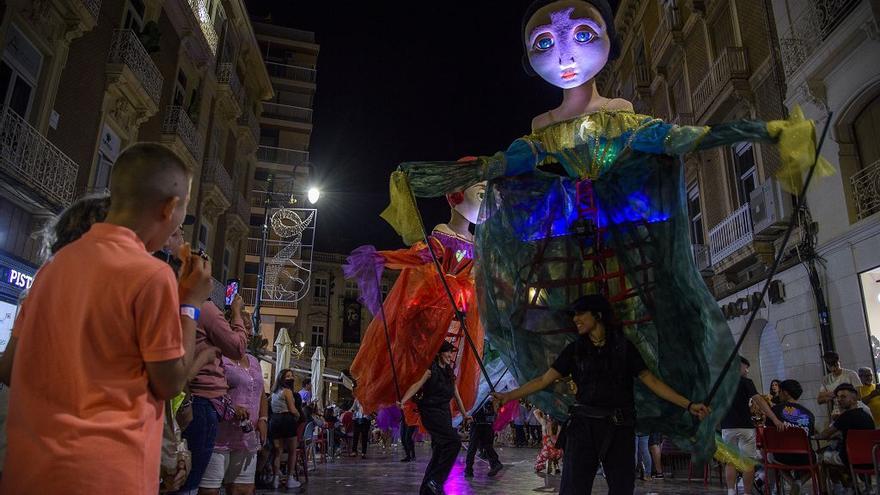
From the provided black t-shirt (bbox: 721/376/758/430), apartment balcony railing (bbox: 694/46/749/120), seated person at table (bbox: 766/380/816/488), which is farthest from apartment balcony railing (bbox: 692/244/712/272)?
black t-shirt (bbox: 721/376/758/430)

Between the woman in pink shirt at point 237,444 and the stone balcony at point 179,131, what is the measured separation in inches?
509

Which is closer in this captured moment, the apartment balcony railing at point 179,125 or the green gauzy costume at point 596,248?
the green gauzy costume at point 596,248

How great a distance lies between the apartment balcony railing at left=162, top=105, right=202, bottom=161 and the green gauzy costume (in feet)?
46.3

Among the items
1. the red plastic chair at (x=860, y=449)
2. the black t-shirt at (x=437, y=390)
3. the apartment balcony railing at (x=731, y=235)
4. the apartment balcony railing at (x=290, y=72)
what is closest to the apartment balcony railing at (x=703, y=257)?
the apartment balcony railing at (x=731, y=235)

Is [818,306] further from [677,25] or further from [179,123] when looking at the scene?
[179,123]

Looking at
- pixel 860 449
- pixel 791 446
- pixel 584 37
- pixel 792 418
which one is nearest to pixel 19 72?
pixel 584 37

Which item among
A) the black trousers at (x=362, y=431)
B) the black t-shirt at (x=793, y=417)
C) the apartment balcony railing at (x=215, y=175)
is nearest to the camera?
the black t-shirt at (x=793, y=417)

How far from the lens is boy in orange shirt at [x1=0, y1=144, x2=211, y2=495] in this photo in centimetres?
155

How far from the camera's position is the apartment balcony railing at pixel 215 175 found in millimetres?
19734

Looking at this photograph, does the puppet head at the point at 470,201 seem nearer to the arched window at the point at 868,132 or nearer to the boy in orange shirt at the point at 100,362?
the boy in orange shirt at the point at 100,362

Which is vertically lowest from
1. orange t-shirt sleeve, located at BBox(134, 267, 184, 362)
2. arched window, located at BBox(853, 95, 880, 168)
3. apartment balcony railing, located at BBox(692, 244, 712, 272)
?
orange t-shirt sleeve, located at BBox(134, 267, 184, 362)

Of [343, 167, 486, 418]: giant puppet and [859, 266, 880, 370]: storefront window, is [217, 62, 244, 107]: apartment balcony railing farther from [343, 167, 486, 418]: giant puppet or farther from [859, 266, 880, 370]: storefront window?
[859, 266, 880, 370]: storefront window

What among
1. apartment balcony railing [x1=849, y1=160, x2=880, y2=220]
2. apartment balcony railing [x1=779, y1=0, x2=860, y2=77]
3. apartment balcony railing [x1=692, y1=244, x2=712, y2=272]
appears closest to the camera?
apartment balcony railing [x1=849, y1=160, x2=880, y2=220]

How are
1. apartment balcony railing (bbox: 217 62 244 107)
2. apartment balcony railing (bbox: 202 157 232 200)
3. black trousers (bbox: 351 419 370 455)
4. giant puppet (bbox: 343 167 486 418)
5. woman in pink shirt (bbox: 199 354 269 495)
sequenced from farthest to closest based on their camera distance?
apartment balcony railing (bbox: 217 62 244 107) → apartment balcony railing (bbox: 202 157 232 200) → black trousers (bbox: 351 419 370 455) → giant puppet (bbox: 343 167 486 418) → woman in pink shirt (bbox: 199 354 269 495)
